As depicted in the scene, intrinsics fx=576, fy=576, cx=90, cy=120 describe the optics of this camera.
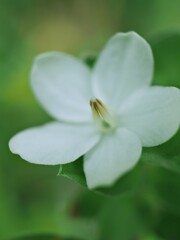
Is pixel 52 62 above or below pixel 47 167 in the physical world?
above

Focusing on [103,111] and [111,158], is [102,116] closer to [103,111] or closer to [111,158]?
[103,111]

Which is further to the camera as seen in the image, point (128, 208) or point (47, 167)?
point (47, 167)

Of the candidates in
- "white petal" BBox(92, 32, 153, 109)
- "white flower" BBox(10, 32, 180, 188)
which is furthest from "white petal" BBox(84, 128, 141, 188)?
"white petal" BBox(92, 32, 153, 109)

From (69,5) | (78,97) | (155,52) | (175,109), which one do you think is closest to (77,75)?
(78,97)

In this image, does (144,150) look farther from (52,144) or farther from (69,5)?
(69,5)

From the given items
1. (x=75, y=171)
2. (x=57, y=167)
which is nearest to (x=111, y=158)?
(x=75, y=171)

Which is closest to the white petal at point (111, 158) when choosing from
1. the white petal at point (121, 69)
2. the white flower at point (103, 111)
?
the white flower at point (103, 111)
